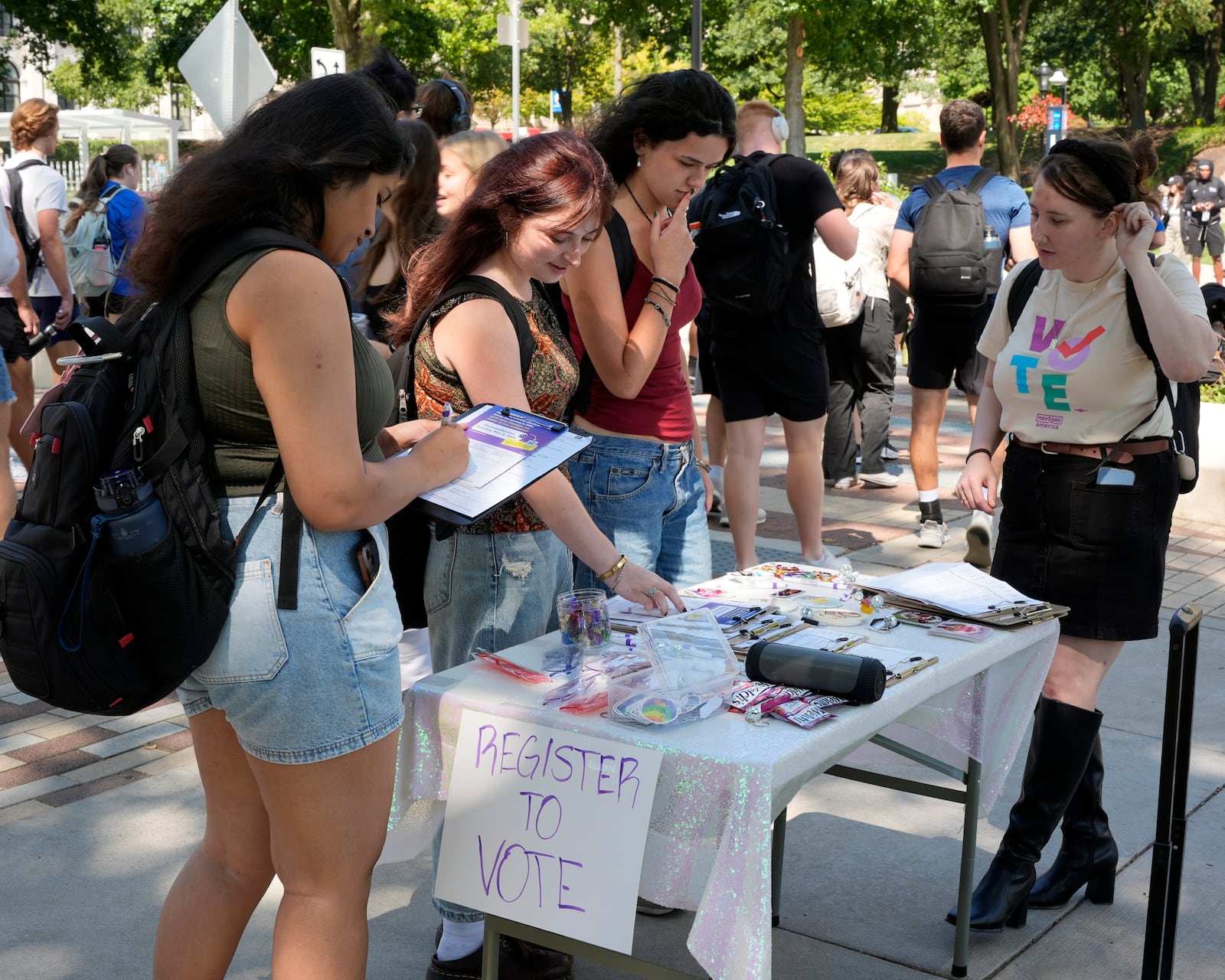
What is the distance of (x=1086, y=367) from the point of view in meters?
3.14

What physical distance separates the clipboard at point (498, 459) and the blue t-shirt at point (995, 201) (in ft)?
15.9

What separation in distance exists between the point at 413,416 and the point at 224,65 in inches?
217

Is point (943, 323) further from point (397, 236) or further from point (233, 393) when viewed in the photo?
point (233, 393)

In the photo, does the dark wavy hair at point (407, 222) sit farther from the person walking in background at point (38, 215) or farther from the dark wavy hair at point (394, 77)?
the person walking in background at point (38, 215)

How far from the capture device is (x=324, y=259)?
6.61ft

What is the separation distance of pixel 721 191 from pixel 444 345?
2.97 meters

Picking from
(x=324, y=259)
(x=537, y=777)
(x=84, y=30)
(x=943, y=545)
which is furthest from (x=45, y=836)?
(x=84, y=30)

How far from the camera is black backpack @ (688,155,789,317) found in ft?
17.2

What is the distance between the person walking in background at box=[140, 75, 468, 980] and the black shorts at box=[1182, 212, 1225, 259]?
20.5m

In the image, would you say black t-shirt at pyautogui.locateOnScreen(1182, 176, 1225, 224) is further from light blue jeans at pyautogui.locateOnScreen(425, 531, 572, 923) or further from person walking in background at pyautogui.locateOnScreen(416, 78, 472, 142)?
light blue jeans at pyautogui.locateOnScreen(425, 531, 572, 923)

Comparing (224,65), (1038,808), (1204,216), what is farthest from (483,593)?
(1204,216)

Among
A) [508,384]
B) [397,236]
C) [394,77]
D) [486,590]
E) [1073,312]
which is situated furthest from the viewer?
→ [394,77]

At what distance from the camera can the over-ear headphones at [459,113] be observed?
205 inches

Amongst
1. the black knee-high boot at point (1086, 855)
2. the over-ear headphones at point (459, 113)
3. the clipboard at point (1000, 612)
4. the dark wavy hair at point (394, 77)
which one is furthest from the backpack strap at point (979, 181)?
the clipboard at point (1000, 612)
